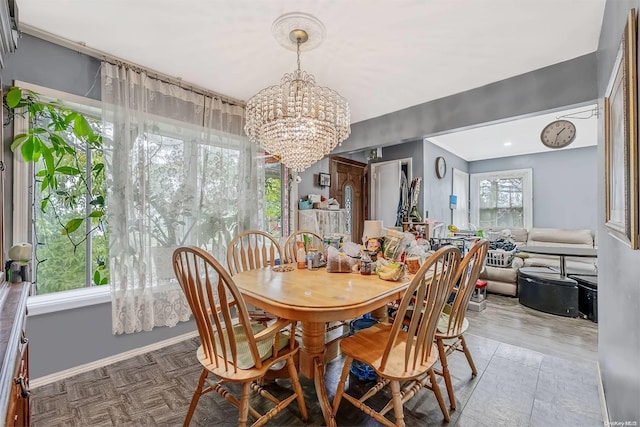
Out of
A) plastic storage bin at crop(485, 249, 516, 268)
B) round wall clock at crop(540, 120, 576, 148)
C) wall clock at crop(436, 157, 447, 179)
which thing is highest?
round wall clock at crop(540, 120, 576, 148)

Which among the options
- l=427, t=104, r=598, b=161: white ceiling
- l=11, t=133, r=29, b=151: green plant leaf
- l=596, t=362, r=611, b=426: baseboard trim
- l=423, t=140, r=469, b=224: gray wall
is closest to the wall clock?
l=423, t=140, r=469, b=224: gray wall

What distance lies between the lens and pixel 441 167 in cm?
540

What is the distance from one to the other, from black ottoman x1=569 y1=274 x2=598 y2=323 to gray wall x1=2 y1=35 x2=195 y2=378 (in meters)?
4.65

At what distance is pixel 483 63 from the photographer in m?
2.37

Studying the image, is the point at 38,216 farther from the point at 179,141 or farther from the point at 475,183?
the point at 475,183

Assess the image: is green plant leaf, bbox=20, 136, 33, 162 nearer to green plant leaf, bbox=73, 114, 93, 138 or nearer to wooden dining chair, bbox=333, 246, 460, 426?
green plant leaf, bbox=73, 114, 93, 138

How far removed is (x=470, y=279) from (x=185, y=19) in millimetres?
2425

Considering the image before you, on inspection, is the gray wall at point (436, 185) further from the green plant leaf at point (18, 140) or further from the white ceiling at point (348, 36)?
the green plant leaf at point (18, 140)

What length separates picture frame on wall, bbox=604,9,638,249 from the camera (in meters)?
0.99

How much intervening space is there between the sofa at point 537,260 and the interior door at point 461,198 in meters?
0.92

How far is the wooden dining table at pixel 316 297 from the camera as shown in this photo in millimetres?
1386

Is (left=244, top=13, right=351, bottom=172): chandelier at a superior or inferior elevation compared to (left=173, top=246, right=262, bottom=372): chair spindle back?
superior

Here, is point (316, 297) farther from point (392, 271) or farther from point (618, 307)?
point (618, 307)

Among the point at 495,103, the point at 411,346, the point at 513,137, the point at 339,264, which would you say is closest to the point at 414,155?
the point at 513,137
